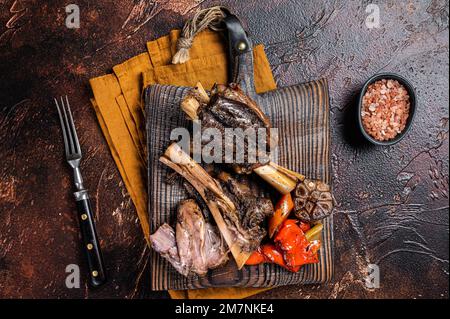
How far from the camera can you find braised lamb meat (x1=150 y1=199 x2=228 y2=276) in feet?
7.63

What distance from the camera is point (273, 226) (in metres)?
2.40

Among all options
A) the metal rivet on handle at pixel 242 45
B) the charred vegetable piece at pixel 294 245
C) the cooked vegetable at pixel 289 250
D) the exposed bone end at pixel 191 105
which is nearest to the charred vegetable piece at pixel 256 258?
the cooked vegetable at pixel 289 250

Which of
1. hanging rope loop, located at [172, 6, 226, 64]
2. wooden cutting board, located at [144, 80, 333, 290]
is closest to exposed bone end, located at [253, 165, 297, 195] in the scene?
Result: wooden cutting board, located at [144, 80, 333, 290]

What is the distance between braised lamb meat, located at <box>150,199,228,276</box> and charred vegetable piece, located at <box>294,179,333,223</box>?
1.43ft

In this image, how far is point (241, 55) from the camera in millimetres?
2555

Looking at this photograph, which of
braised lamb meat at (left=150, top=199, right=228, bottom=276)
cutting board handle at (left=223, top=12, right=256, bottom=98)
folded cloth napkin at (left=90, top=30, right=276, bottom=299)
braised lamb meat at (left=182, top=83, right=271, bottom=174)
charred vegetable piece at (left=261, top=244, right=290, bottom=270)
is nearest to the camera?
braised lamb meat at (left=182, top=83, right=271, bottom=174)

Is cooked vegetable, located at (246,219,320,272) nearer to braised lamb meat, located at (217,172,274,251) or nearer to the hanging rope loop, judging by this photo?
braised lamb meat, located at (217,172,274,251)

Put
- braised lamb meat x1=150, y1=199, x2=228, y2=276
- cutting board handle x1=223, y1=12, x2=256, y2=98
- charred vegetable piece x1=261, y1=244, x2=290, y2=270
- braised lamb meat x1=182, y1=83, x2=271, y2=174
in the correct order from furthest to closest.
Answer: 1. cutting board handle x1=223, y1=12, x2=256, y2=98
2. charred vegetable piece x1=261, y1=244, x2=290, y2=270
3. braised lamb meat x1=150, y1=199, x2=228, y2=276
4. braised lamb meat x1=182, y1=83, x2=271, y2=174

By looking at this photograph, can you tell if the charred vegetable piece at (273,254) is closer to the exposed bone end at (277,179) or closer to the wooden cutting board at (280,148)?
the wooden cutting board at (280,148)

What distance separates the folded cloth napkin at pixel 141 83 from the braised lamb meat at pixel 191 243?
14.3 inches
